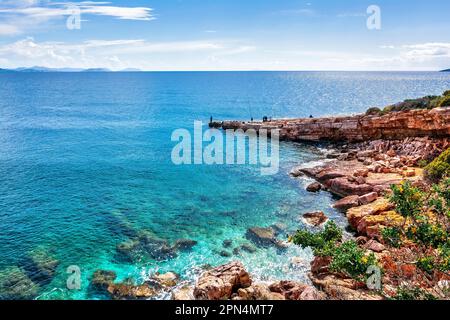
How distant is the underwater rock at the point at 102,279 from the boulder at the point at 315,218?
18160mm

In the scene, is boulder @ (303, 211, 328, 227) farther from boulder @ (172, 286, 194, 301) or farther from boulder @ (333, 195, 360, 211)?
boulder @ (172, 286, 194, 301)

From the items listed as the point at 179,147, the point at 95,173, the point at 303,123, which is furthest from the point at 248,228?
the point at 303,123

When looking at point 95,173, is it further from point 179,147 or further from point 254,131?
point 254,131

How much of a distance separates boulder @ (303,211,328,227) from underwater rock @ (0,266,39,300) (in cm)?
2307

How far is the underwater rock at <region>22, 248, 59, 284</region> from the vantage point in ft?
77.7

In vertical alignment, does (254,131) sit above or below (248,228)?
above

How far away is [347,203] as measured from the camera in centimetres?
3469

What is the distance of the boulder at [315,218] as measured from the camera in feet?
105

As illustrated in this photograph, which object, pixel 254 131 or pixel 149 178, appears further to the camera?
pixel 254 131

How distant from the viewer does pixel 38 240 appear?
2808 centimetres

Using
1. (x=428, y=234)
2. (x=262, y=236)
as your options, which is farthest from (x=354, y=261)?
(x=262, y=236)

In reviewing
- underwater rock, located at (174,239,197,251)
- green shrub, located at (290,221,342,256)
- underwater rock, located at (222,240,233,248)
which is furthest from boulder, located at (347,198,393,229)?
underwater rock, located at (174,239,197,251)

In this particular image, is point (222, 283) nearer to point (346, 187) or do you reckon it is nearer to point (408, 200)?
point (408, 200)

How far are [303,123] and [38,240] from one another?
174ft
